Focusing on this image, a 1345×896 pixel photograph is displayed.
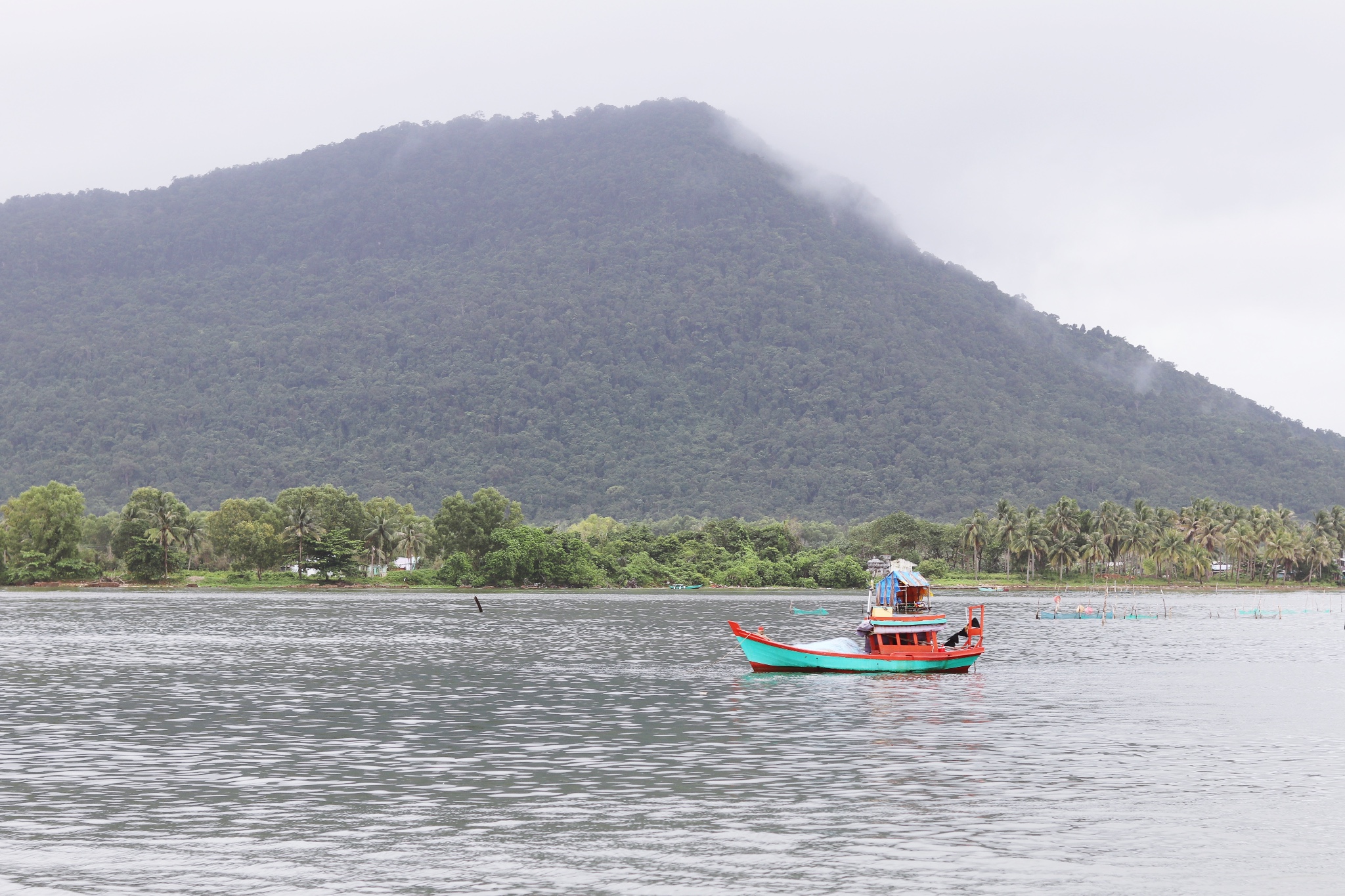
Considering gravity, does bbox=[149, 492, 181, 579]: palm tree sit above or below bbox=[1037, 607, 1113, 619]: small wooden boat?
above

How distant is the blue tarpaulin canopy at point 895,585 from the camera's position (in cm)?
7194

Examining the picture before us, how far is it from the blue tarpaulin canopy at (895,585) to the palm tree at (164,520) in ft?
470

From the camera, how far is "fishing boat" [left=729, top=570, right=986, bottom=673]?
67.9 m

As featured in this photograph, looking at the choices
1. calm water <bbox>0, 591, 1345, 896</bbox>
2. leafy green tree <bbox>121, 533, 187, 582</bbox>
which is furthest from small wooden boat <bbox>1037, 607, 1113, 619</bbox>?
leafy green tree <bbox>121, 533, 187, 582</bbox>

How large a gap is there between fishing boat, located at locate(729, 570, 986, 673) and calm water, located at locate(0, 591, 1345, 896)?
108 cm

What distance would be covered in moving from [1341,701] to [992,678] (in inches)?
672

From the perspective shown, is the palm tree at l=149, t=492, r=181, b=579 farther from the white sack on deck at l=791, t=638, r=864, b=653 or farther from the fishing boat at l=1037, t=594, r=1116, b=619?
the white sack on deck at l=791, t=638, r=864, b=653

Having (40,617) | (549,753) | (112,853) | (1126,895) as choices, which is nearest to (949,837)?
(1126,895)

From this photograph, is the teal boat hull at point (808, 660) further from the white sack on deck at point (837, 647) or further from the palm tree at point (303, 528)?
the palm tree at point (303, 528)

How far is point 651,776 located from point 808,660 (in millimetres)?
32192

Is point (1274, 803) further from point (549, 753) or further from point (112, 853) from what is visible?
point (112, 853)

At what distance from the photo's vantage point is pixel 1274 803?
111ft

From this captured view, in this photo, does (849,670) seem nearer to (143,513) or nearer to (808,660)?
(808,660)

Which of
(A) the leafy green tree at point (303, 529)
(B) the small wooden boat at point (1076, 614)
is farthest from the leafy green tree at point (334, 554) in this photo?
(B) the small wooden boat at point (1076, 614)
